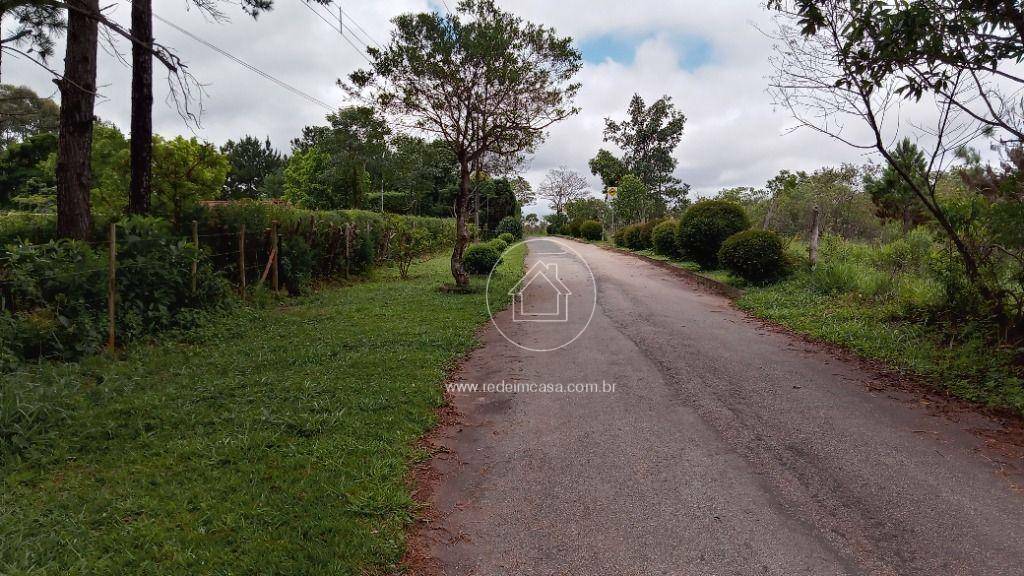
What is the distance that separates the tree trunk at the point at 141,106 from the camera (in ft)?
25.4

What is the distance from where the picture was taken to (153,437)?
145 inches

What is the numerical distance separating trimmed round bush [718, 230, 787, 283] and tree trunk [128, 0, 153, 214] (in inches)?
442

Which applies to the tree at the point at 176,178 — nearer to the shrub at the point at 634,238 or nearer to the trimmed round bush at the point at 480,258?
the trimmed round bush at the point at 480,258

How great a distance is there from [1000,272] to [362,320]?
821 centimetres

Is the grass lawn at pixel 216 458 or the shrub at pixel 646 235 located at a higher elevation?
the shrub at pixel 646 235

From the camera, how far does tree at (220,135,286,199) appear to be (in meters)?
56.8

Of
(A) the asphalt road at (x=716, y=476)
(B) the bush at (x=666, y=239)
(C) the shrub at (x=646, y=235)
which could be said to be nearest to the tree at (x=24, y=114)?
(A) the asphalt road at (x=716, y=476)

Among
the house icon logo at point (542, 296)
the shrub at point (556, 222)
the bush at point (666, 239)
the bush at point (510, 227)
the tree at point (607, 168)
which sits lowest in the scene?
the house icon logo at point (542, 296)

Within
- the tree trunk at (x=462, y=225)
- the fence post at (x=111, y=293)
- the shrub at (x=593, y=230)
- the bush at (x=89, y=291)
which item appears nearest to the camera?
the bush at (x=89, y=291)

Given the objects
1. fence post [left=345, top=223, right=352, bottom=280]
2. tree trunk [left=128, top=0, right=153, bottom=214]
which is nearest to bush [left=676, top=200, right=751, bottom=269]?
fence post [left=345, top=223, right=352, bottom=280]

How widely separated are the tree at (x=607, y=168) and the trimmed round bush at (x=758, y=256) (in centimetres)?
3301

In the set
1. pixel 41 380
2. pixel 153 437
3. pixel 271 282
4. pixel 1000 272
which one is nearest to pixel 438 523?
pixel 153 437

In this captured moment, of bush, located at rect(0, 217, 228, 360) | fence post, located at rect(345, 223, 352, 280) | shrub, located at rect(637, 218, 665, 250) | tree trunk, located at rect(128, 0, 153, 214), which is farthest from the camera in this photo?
shrub, located at rect(637, 218, 665, 250)

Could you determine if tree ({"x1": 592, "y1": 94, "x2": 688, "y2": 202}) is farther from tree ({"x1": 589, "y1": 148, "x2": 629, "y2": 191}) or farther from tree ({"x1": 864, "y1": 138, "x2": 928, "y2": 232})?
A: tree ({"x1": 864, "y1": 138, "x2": 928, "y2": 232})
